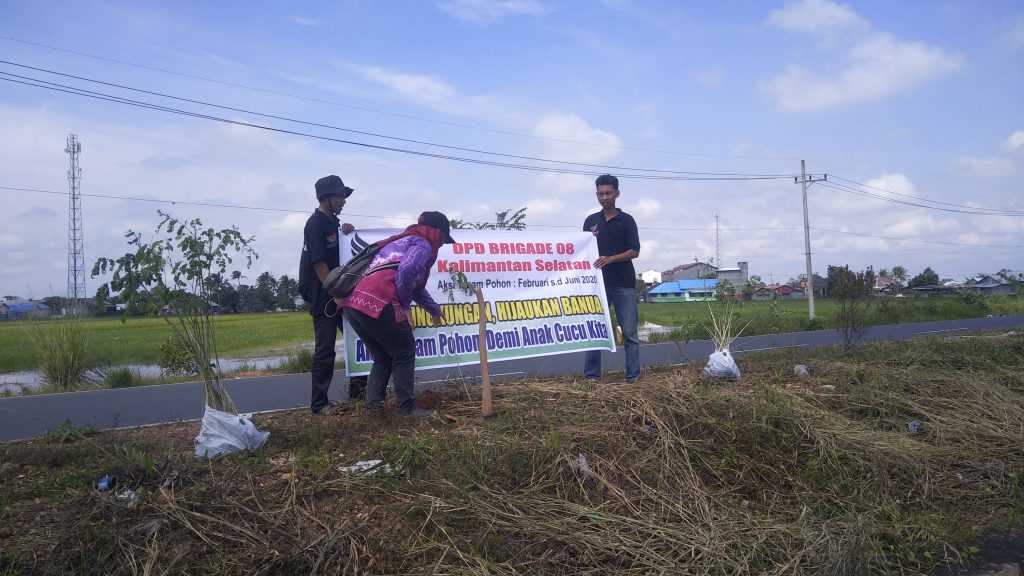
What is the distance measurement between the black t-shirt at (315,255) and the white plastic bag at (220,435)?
153 centimetres

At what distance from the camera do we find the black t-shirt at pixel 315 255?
5.93m

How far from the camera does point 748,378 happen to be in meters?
7.46

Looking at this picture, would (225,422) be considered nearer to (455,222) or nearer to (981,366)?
(455,222)

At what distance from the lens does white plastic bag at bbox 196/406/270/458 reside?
4.46m

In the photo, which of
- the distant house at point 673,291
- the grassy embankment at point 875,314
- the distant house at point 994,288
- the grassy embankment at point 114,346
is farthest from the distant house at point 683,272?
the grassy embankment at point 114,346

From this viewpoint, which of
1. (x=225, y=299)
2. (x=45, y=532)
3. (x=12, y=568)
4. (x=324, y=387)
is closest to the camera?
(x=12, y=568)

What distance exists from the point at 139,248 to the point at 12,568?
2101 mm

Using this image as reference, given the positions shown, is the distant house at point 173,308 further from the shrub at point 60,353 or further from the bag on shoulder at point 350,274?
the shrub at point 60,353

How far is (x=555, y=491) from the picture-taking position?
3938 mm

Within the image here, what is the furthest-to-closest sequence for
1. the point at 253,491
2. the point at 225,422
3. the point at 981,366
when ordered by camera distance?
the point at 981,366 → the point at 225,422 → the point at 253,491

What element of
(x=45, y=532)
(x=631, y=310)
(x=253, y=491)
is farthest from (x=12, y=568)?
(x=631, y=310)

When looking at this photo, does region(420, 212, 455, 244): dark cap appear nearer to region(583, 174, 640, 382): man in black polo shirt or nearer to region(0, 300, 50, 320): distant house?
region(583, 174, 640, 382): man in black polo shirt

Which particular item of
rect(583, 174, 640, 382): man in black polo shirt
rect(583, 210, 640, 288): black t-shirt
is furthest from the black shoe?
rect(583, 210, 640, 288): black t-shirt

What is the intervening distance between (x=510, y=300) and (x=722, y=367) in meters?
2.20
